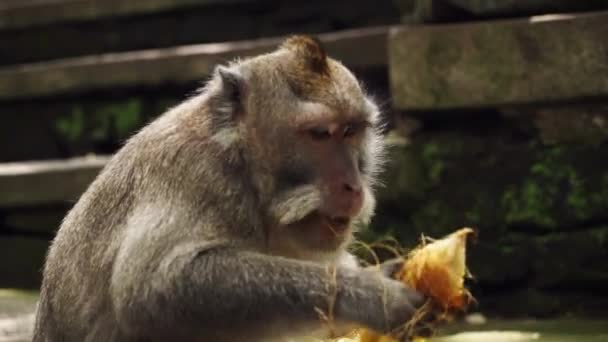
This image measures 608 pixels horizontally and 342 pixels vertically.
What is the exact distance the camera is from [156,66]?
7.27 meters

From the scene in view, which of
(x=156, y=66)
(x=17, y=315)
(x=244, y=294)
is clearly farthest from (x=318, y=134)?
(x=156, y=66)

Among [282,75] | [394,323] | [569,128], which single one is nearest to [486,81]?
[569,128]

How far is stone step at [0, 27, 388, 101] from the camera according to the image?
666 centimetres

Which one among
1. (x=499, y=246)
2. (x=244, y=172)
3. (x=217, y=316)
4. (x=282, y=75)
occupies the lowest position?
(x=499, y=246)

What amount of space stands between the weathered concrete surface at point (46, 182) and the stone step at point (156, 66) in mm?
805

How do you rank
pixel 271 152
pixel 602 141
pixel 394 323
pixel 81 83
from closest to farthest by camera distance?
pixel 394 323
pixel 271 152
pixel 602 141
pixel 81 83

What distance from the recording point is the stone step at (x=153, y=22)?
7.86m

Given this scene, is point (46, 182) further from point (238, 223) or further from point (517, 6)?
point (238, 223)

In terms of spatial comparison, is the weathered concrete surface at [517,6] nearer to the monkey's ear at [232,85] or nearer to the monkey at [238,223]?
the monkey at [238,223]

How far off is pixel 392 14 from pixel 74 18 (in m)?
2.12

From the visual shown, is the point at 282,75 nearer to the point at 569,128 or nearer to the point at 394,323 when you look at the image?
the point at 394,323

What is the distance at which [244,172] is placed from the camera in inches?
158

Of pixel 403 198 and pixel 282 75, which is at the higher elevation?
pixel 282 75

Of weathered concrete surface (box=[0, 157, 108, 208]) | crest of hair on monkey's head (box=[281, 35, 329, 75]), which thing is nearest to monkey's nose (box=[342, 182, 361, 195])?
crest of hair on monkey's head (box=[281, 35, 329, 75])
